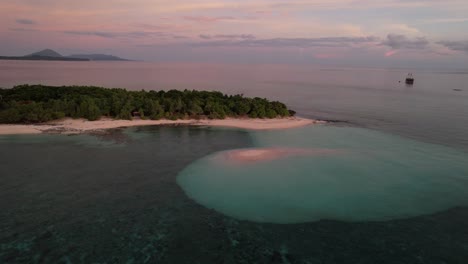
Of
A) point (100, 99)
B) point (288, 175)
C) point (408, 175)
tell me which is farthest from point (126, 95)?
point (408, 175)

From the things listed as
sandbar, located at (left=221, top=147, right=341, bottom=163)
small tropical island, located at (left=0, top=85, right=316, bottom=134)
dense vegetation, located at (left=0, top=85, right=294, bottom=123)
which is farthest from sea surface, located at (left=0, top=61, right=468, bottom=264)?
dense vegetation, located at (left=0, top=85, right=294, bottom=123)

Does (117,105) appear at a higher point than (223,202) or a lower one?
higher

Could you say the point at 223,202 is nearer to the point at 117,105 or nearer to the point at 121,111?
the point at 121,111

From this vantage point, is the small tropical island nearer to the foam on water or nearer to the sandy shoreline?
the sandy shoreline

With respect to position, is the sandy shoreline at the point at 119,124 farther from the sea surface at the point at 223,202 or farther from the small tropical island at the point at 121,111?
the sea surface at the point at 223,202

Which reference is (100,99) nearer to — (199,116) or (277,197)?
(199,116)

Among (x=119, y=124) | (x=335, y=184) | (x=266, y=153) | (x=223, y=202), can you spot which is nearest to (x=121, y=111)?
(x=119, y=124)
